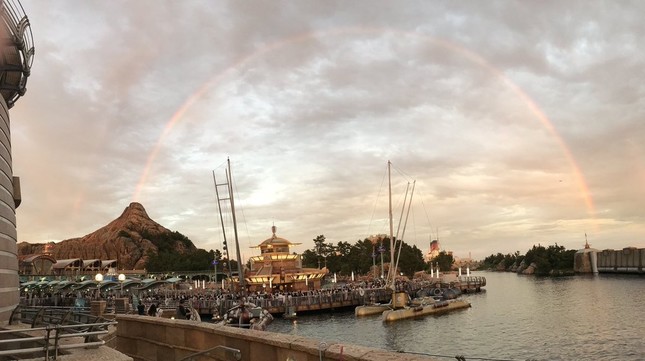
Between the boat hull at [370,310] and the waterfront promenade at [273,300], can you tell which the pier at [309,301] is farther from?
the boat hull at [370,310]

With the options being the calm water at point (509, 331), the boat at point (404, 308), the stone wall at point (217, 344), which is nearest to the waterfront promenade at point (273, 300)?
the calm water at point (509, 331)

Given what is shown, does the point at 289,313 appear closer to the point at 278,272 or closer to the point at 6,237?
the point at 278,272

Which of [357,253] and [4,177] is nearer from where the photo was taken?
[4,177]

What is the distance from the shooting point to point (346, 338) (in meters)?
51.5

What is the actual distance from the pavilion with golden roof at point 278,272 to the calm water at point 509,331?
18279 millimetres

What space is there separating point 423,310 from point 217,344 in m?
60.0

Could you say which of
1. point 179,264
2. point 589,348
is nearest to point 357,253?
point 179,264

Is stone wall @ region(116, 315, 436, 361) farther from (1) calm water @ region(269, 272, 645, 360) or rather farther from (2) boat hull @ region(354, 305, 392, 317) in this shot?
(2) boat hull @ region(354, 305, 392, 317)

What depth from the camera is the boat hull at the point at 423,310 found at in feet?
202

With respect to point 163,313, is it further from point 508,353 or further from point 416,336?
point 416,336

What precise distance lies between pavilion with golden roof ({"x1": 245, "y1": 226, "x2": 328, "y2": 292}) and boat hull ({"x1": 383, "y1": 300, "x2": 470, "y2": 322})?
26881mm

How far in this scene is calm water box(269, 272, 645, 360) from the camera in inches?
1641

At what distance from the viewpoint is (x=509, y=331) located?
54344 mm

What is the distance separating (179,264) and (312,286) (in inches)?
3516
